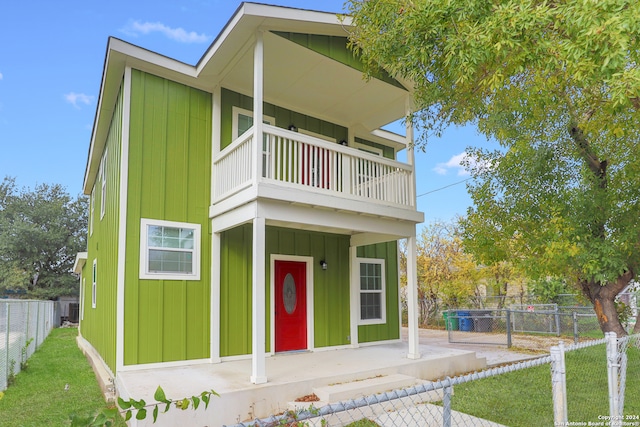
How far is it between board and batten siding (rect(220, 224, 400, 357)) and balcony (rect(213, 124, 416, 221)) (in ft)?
3.94

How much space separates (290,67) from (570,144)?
4.80m

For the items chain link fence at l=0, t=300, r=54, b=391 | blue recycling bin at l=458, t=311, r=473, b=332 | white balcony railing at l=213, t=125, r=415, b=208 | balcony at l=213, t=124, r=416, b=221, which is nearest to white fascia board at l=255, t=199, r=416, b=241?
balcony at l=213, t=124, r=416, b=221

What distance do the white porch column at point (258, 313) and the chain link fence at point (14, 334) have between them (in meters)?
3.95

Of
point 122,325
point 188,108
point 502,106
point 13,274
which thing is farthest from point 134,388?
point 13,274

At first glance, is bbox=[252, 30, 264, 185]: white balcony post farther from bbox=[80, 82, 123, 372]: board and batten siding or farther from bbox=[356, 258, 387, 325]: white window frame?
bbox=[356, 258, 387, 325]: white window frame

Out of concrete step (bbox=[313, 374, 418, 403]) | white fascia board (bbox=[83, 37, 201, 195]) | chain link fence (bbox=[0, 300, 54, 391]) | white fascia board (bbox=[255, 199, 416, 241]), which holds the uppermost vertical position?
white fascia board (bbox=[83, 37, 201, 195])

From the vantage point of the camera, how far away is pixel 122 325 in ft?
22.7

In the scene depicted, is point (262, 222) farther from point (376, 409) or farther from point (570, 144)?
point (570, 144)

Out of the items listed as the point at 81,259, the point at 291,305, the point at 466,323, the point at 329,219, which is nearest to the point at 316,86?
the point at 329,219

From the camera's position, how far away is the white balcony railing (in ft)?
22.7

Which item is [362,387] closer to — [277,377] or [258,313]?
[277,377]

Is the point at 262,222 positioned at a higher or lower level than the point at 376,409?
higher

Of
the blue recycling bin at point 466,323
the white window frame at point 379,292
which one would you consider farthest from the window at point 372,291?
the blue recycling bin at point 466,323

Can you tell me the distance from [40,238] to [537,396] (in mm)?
27561
